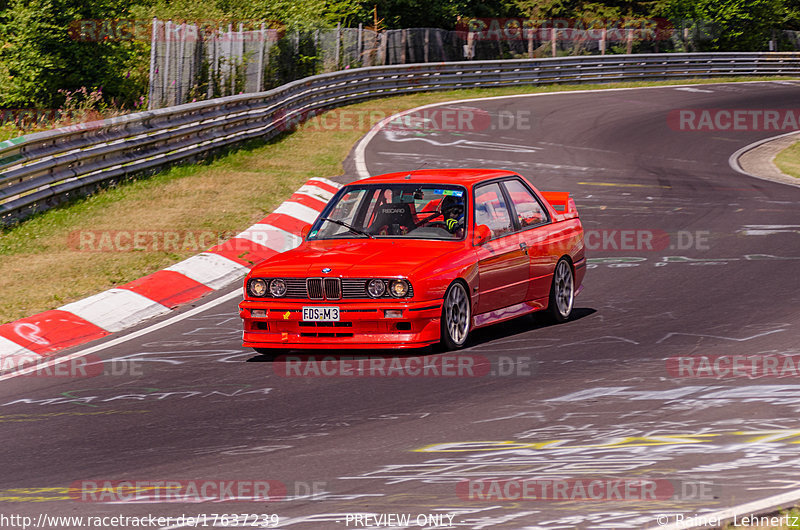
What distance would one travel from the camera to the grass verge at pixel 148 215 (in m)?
12.0

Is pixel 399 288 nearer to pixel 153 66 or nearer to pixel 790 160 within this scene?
pixel 153 66

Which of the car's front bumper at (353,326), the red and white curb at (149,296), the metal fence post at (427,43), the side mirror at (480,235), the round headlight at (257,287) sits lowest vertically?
the red and white curb at (149,296)

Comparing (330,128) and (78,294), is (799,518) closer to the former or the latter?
(78,294)

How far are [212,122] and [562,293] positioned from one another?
11.5 m

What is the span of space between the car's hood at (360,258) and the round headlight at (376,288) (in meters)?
0.06

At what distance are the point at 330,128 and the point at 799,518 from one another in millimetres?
22609

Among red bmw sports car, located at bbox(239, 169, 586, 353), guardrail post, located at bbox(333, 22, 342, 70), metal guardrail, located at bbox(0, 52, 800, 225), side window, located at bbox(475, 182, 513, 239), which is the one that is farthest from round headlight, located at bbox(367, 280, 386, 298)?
guardrail post, located at bbox(333, 22, 342, 70)

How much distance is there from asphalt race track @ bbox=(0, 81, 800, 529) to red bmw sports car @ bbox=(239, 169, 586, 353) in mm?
347

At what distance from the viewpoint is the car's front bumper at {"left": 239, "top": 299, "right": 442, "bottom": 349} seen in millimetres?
8812

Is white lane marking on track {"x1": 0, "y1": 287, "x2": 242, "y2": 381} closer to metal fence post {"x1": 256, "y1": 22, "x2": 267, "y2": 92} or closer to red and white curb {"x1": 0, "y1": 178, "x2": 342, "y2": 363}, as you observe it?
red and white curb {"x1": 0, "y1": 178, "x2": 342, "y2": 363}

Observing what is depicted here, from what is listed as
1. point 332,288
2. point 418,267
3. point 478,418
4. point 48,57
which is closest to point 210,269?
point 332,288

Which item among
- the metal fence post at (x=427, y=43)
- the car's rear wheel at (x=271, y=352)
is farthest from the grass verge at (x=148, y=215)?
the metal fence post at (x=427, y=43)

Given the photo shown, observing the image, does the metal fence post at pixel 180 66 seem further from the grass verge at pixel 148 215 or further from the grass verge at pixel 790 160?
the grass verge at pixel 790 160

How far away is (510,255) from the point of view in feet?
32.8
